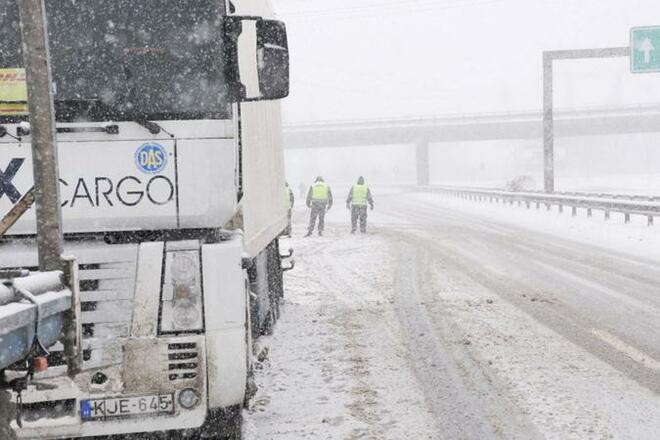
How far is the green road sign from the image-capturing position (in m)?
22.5

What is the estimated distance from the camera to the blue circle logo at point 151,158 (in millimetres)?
4305

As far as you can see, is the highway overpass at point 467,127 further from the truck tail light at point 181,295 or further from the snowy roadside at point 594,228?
the truck tail light at point 181,295

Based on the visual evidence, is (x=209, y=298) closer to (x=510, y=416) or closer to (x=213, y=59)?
(x=213, y=59)

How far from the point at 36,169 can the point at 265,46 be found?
2.01 meters

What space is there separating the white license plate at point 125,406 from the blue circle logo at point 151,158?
1.35m

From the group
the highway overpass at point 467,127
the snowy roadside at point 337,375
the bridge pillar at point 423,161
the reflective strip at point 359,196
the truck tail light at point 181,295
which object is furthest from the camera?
the bridge pillar at point 423,161

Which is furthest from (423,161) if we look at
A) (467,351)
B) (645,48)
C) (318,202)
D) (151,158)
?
(151,158)

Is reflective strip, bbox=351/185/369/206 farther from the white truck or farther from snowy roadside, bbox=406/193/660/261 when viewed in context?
the white truck

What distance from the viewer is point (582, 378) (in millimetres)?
5762

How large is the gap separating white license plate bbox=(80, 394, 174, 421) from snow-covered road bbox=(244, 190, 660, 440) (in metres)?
1.01

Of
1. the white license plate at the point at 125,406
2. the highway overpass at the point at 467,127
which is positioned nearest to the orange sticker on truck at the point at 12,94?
the white license plate at the point at 125,406

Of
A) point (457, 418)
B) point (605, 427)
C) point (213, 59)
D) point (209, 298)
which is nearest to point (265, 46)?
point (213, 59)

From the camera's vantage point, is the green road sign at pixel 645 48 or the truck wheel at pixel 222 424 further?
the green road sign at pixel 645 48

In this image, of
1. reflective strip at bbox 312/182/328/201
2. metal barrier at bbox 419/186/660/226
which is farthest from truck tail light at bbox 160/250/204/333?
reflective strip at bbox 312/182/328/201
